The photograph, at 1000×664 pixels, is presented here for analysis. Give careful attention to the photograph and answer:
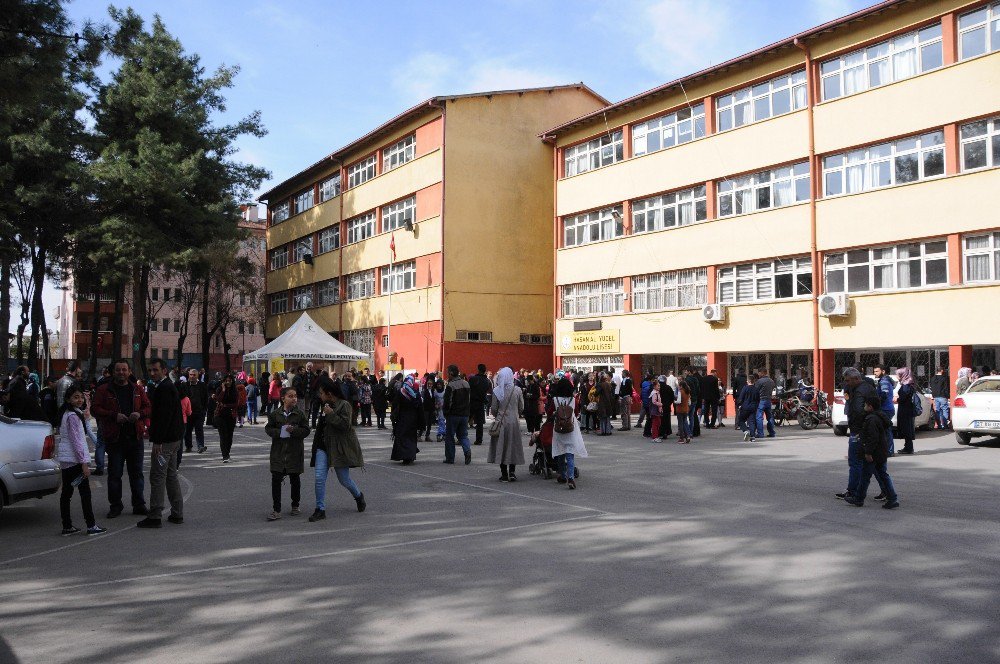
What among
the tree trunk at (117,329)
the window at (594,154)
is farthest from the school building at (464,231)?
the tree trunk at (117,329)

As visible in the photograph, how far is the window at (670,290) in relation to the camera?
3117 centimetres

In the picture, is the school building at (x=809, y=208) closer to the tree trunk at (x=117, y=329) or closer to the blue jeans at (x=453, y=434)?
the blue jeans at (x=453, y=434)

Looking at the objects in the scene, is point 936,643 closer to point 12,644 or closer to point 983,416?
point 12,644

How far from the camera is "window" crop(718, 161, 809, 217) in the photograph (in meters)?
27.9

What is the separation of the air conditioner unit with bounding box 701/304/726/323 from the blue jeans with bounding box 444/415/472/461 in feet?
53.4

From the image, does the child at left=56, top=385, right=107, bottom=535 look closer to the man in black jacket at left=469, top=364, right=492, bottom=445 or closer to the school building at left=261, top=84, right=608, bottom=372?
the man in black jacket at left=469, top=364, right=492, bottom=445

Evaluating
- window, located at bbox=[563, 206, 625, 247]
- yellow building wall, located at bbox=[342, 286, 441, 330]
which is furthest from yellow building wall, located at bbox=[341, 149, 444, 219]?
window, located at bbox=[563, 206, 625, 247]

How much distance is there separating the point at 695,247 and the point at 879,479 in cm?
2160

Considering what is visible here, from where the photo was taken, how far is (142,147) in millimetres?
33969

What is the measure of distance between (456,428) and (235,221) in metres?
26.6

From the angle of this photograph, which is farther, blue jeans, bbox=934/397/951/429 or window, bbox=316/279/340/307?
window, bbox=316/279/340/307

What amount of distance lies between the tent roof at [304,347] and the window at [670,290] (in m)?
11.2

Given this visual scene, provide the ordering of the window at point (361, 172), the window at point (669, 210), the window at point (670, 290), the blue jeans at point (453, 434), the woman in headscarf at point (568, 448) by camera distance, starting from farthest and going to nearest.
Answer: the window at point (361, 172), the window at point (669, 210), the window at point (670, 290), the blue jeans at point (453, 434), the woman in headscarf at point (568, 448)

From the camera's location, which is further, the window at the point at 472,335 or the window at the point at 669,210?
the window at the point at 472,335
